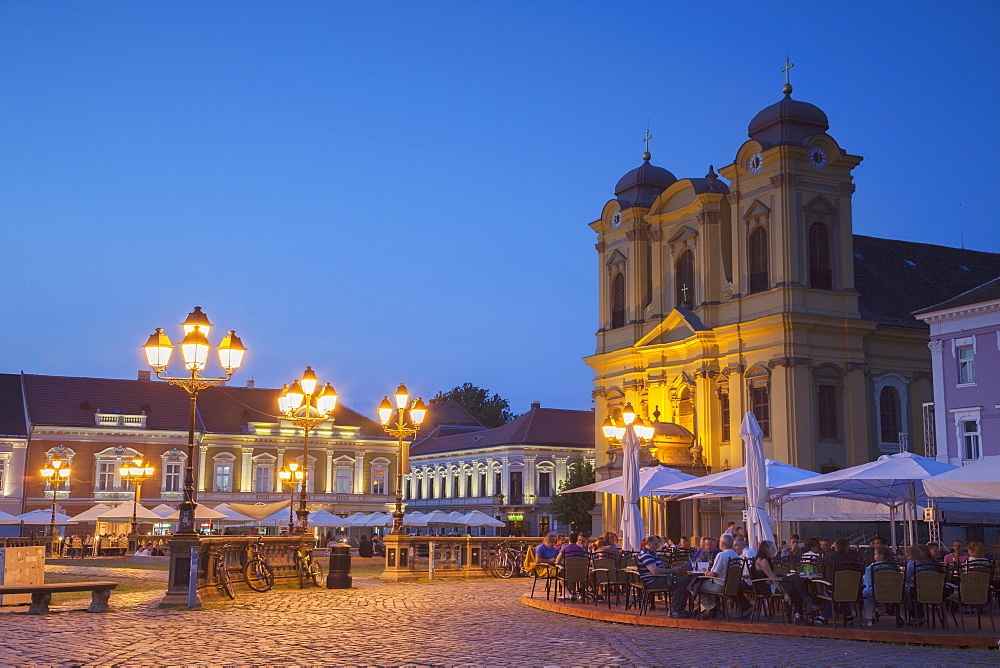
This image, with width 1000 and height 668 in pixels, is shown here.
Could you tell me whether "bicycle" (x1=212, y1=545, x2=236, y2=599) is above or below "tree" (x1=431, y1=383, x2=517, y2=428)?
below

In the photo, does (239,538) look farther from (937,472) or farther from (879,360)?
(879,360)

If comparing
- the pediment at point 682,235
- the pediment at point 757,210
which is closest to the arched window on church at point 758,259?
the pediment at point 757,210

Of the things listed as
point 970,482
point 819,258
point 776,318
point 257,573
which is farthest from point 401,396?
point 819,258

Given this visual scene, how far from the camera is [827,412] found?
43.0 metres

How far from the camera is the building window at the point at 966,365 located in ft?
118

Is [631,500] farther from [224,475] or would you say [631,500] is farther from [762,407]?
[224,475]

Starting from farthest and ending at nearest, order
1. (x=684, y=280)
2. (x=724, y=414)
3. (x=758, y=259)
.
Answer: (x=684, y=280)
(x=724, y=414)
(x=758, y=259)

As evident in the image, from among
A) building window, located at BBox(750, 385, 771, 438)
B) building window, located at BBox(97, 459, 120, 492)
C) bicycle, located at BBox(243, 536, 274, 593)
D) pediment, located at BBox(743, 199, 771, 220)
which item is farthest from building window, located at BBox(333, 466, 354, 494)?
bicycle, located at BBox(243, 536, 274, 593)

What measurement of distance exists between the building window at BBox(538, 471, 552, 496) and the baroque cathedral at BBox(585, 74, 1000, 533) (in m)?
25.0

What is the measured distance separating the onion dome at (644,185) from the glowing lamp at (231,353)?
1296 inches

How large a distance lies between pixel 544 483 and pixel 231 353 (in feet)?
186

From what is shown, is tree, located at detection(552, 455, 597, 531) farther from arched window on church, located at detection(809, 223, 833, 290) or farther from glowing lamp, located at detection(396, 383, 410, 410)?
glowing lamp, located at detection(396, 383, 410, 410)

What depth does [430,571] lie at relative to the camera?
97.3ft

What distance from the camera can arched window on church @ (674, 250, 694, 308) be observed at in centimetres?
4756
